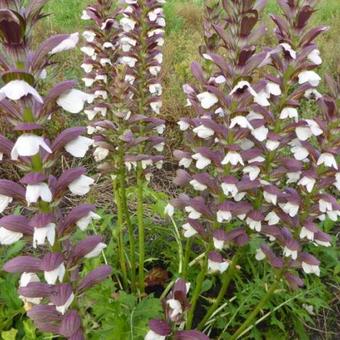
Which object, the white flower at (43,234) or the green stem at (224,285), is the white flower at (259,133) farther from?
the white flower at (43,234)

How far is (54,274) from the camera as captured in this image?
5.33 feet

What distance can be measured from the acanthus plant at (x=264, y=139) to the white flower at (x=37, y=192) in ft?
3.08

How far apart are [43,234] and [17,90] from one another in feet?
1.74

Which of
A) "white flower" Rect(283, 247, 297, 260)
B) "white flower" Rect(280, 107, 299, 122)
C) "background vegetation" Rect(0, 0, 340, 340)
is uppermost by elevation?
"white flower" Rect(280, 107, 299, 122)

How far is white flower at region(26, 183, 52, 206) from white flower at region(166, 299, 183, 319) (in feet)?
2.17

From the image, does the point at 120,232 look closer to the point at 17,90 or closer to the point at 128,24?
the point at 128,24

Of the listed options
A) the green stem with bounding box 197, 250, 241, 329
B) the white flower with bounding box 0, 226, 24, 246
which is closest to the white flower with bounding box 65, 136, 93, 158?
the white flower with bounding box 0, 226, 24, 246

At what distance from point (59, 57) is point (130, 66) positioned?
4.84 m

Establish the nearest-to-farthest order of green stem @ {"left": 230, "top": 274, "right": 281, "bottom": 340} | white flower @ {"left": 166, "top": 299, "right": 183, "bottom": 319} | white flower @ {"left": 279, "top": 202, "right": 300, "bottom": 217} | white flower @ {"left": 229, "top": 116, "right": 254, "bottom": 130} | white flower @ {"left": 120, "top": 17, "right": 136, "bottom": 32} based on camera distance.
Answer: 1. white flower @ {"left": 166, "top": 299, "right": 183, "bottom": 319}
2. white flower @ {"left": 229, "top": 116, "right": 254, "bottom": 130}
3. white flower @ {"left": 279, "top": 202, "right": 300, "bottom": 217}
4. green stem @ {"left": 230, "top": 274, "right": 281, "bottom": 340}
5. white flower @ {"left": 120, "top": 17, "right": 136, "bottom": 32}

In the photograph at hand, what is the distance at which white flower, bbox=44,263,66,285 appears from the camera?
162 cm

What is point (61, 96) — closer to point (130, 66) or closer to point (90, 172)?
point (130, 66)

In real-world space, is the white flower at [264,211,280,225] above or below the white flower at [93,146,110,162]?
below

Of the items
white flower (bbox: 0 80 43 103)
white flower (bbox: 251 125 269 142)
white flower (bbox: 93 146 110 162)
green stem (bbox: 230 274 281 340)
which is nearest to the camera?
white flower (bbox: 0 80 43 103)

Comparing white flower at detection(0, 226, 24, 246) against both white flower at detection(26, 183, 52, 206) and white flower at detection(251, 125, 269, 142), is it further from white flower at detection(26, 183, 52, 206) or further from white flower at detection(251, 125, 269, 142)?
white flower at detection(251, 125, 269, 142)
